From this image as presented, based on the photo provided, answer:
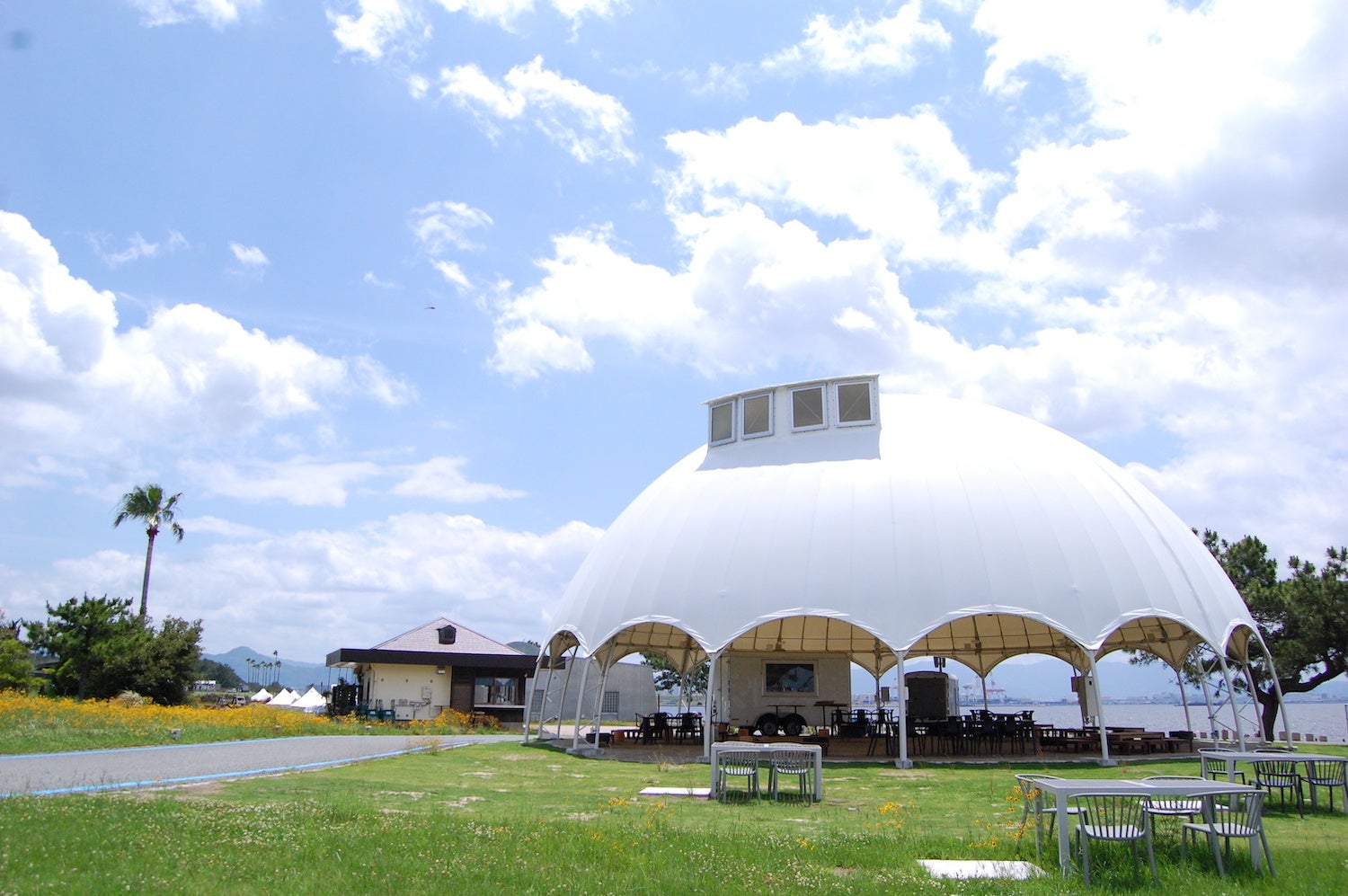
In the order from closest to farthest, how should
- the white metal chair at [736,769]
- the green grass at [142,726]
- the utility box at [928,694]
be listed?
the white metal chair at [736,769] → the green grass at [142,726] → the utility box at [928,694]

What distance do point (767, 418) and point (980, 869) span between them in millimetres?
18340

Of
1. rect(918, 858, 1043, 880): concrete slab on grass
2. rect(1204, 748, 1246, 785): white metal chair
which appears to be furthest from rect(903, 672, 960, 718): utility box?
rect(918, 858, 1043, 880): concrete slab on grass

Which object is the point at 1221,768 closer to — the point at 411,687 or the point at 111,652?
the point at 411,687

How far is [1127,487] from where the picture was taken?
25016mm

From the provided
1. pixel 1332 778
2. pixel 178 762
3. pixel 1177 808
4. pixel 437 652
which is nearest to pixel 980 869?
pixel 1177 808

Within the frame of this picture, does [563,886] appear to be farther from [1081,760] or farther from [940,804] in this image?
[1081,760]

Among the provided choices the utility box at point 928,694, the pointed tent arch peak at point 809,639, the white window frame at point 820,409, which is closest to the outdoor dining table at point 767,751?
the white window frame at point 820,409

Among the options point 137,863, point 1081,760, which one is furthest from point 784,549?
point 137,863

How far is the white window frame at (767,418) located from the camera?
86.9ft

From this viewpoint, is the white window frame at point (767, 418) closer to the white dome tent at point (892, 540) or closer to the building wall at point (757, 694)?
the white dome tent at point (892, 540)

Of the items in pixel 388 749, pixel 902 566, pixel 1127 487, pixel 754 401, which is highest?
pixel 754 401

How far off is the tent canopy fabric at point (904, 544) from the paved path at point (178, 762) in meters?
6.01

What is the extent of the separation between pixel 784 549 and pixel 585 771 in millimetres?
6660

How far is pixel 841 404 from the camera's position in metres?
25.7
